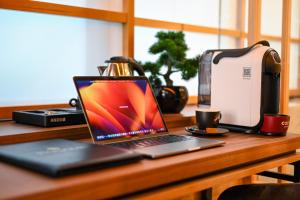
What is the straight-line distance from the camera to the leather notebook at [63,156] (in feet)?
2.79

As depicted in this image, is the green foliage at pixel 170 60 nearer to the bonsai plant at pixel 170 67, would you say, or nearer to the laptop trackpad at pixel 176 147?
the bonsai plant at pixel 170 67

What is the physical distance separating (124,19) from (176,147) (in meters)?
1.03

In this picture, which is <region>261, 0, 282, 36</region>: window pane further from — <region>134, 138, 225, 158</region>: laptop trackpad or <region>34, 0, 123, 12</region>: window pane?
<region>134, 138, 225, 158</region>: laptop trackpad

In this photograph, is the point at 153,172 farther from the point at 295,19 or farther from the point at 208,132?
the point at 295,19

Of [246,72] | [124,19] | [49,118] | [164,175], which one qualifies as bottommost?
[164,175]

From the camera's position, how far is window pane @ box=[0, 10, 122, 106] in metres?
1.64

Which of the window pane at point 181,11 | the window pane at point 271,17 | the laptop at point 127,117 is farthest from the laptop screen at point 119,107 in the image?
the window pane at point 271,17

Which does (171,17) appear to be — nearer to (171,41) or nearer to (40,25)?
(171,41)

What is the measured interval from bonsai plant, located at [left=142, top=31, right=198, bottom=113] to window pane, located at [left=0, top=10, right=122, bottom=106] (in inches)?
10.5

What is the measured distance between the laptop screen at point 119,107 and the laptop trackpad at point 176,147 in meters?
0.17

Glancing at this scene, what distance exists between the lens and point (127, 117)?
134 cm

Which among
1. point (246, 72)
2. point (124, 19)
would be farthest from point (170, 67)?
point (246, 72)

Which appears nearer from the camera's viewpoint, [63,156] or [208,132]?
[63,156]

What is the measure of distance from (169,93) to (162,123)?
1.21ft
